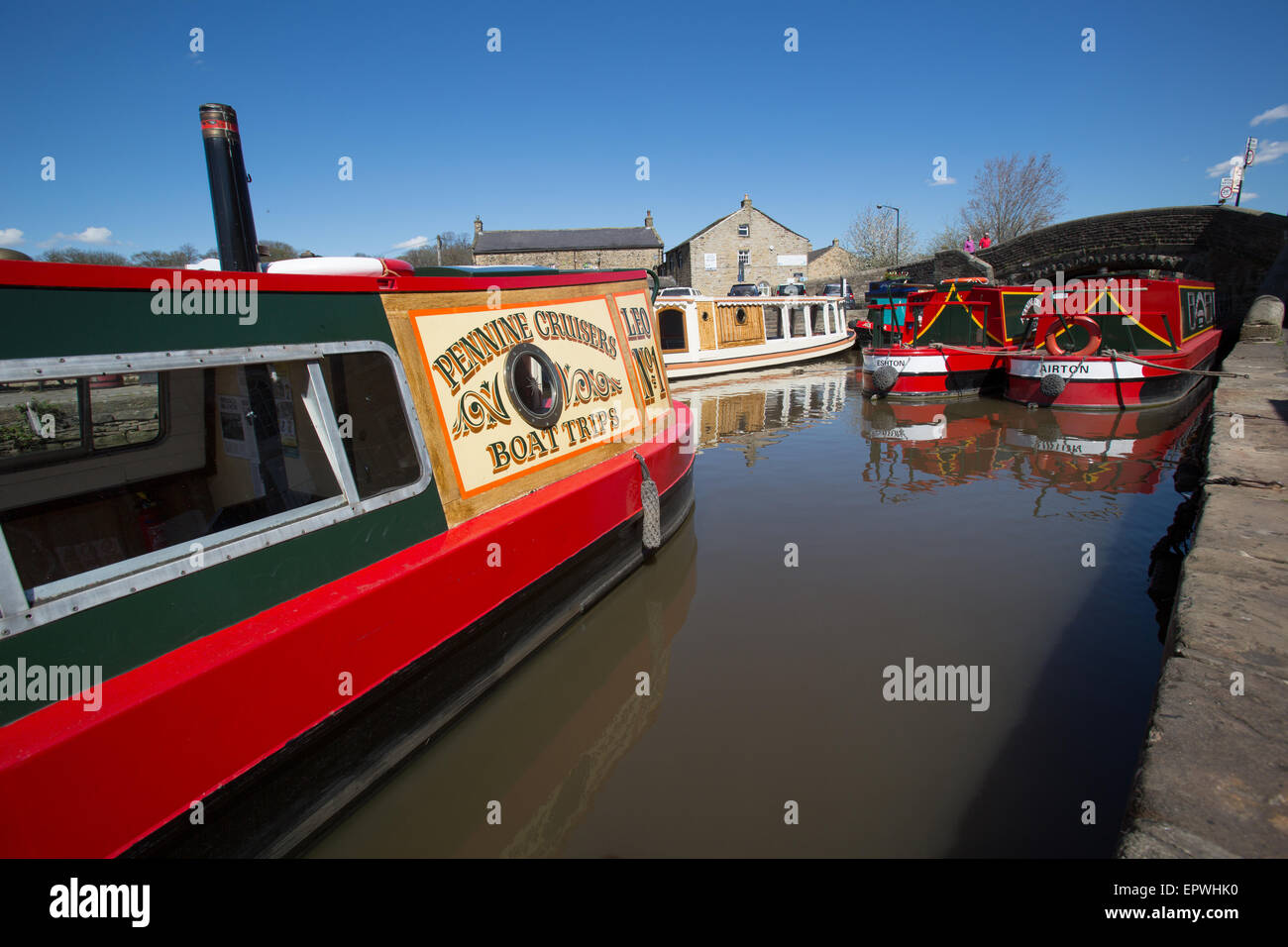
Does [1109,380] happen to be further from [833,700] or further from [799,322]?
[799,322]

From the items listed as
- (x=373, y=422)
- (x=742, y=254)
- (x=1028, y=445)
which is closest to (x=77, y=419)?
(x=373, y=422)

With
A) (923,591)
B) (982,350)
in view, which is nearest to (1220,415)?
(923,591)

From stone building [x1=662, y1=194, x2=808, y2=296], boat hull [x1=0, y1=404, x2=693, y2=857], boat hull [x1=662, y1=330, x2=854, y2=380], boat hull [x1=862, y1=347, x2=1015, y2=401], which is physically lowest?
boat hull [x1=0, y1=404, x2=693, y2=857]

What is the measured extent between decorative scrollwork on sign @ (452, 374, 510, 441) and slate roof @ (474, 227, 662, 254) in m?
38.8

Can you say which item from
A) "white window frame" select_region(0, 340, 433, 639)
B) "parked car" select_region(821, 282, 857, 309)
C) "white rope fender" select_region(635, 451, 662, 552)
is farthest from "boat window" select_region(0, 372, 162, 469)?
"parked car" select_region(821, 282, 857, 309)

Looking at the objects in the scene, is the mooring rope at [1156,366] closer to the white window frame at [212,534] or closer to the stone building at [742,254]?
the white window frame at [212,534]

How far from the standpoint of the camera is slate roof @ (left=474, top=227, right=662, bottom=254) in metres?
39.9

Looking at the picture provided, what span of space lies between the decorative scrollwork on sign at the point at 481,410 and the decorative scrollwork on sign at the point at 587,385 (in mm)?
722

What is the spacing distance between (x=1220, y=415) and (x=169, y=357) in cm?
972

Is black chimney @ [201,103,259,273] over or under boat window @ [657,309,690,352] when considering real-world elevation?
under

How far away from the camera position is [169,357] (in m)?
2.28

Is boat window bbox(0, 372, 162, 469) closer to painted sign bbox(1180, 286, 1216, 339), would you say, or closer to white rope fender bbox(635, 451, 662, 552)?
white rope fender bbox(635, 451, 662, 552)
